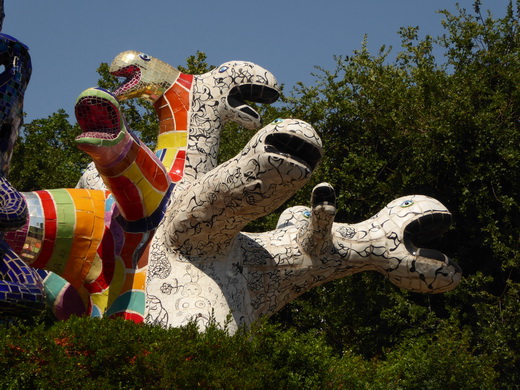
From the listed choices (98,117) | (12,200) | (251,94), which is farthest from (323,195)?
(12,200)

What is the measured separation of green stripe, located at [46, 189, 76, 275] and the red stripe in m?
0.03

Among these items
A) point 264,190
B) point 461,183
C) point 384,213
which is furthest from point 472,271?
point 264,190

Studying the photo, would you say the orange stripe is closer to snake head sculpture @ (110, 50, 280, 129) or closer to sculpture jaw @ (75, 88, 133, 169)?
sculpture jaw @ (75, 88, 133, 169)

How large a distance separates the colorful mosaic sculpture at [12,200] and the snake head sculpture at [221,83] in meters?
2.76

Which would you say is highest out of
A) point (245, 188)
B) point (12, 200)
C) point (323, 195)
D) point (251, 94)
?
point (251, 94)

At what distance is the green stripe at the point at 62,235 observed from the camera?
32.5 feet

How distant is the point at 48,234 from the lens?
9852mm

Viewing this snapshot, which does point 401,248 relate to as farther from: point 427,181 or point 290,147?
point 427,181

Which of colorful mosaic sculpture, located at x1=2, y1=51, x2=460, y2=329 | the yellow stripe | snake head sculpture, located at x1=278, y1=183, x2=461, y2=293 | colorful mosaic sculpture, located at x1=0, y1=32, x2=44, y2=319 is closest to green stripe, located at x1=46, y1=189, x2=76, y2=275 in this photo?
colorful mosaic sculpture, located at x1=2, y1=51, x2=460, y2=329

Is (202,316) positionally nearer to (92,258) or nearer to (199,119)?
(92,258)

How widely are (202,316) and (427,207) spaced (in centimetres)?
256

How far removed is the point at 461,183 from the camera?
584 inches

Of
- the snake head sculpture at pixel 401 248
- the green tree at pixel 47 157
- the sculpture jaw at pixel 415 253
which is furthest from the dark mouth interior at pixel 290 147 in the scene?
the green tree at pixel 47 157

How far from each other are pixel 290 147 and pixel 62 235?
104 inches
